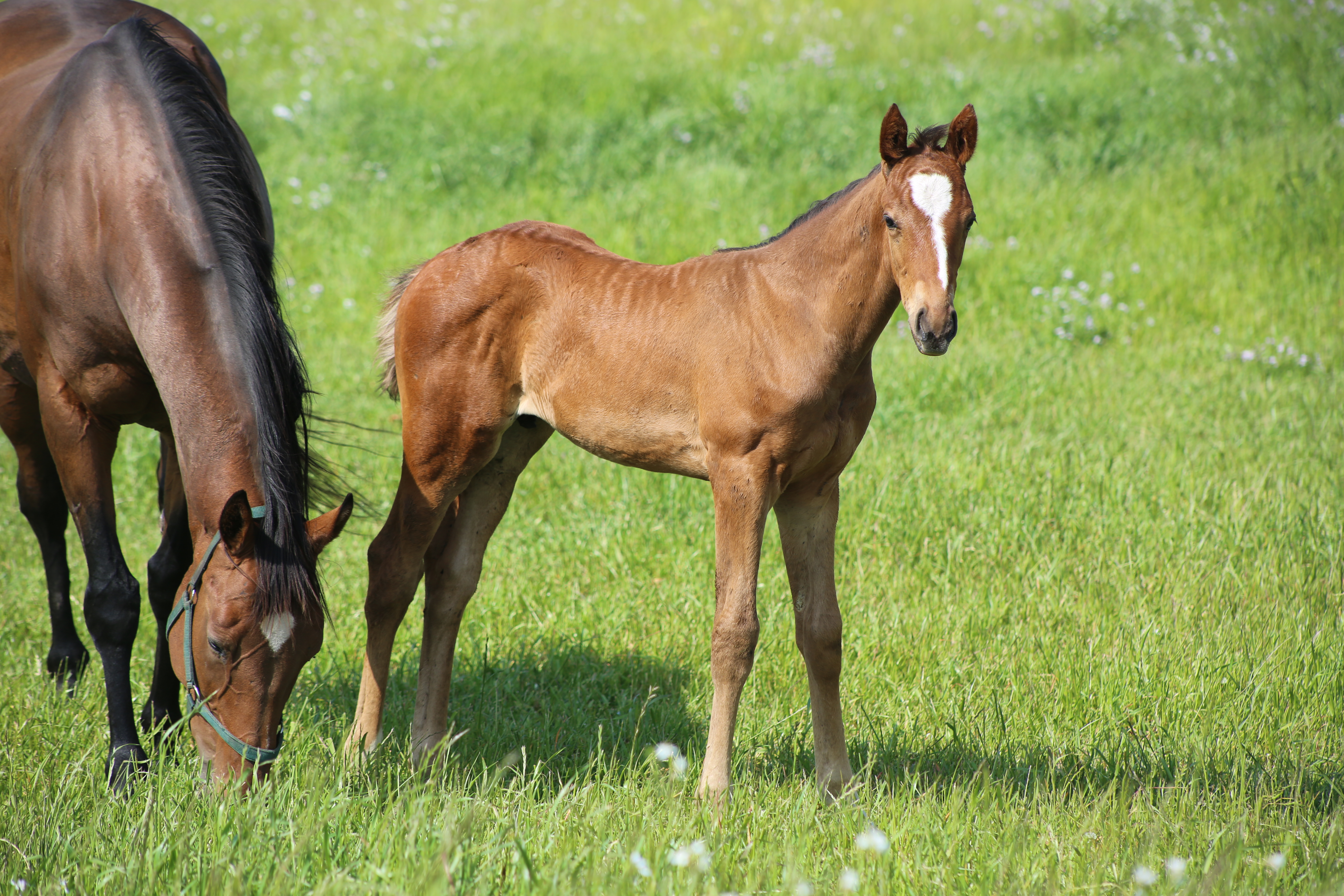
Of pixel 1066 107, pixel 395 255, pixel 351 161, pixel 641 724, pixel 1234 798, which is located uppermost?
pixel 1066 107

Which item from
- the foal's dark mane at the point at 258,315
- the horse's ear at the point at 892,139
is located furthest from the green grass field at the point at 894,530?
the horse's ear at the point at 892,139

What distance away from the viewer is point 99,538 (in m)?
3.42

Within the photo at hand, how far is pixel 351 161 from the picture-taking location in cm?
1041

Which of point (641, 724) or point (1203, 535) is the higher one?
point (1203, 535)

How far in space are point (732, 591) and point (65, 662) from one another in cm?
291

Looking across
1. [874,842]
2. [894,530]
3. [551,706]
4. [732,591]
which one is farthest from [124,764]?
[894,530]

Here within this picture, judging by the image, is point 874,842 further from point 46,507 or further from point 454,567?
point 46,507

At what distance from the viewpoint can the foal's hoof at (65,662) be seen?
4.19m

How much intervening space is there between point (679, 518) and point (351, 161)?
6.90m

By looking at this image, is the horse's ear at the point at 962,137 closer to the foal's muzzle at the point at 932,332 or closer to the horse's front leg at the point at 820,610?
the foal's muzzle at the point at 932,332

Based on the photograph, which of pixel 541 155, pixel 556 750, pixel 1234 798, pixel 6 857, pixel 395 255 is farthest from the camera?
pixel 541 155

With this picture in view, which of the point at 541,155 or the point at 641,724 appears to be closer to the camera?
the point at 641,724

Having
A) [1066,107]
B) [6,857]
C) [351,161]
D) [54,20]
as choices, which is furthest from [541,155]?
[6,857]

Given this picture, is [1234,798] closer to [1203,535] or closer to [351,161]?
[1203,535]
